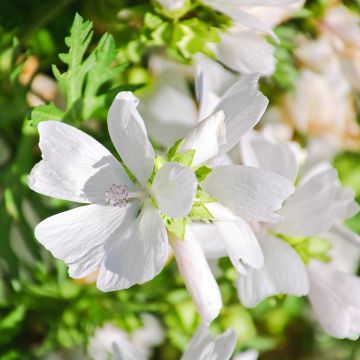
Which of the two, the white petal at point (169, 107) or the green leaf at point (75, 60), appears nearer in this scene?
the green leaf at point (75, 60)

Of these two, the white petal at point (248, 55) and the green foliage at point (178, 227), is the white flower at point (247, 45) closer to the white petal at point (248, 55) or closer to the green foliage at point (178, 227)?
the white petal at point (248, 55)

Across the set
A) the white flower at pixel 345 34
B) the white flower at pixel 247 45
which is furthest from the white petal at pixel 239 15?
the white flower at pixel 345 34

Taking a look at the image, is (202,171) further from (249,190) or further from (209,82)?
(209,82)

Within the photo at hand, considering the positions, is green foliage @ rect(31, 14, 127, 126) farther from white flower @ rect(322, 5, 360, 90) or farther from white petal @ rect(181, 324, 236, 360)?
white flower @ rect(322, 5, 360, 90)

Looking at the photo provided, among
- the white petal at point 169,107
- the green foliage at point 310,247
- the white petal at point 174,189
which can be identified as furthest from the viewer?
the white petal at point 169,107

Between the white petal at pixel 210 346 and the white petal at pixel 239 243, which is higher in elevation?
the white petal at pixel 239 243

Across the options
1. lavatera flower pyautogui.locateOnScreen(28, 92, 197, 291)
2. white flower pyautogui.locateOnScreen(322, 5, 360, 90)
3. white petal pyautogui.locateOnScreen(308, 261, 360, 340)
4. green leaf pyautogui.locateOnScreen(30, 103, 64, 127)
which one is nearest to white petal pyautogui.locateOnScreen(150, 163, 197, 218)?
lavatera flower pyautogui.locateOnScreen(28, 92, 197, 291)

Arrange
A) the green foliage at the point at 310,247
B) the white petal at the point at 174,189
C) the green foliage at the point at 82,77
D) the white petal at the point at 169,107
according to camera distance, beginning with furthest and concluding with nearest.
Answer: the white petal at the point at 169,107 < the green foliage at the point at 310,247 < the green foliage at the point at 82,77 < the white petal at the point at 174,189
